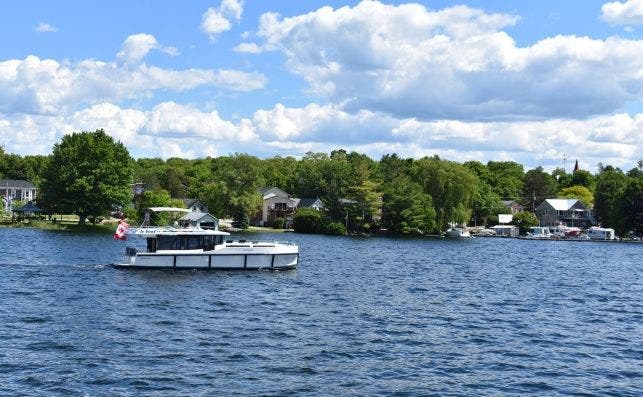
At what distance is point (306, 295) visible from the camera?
46219 mm

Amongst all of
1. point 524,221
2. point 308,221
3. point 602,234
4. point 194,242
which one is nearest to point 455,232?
point 308,221

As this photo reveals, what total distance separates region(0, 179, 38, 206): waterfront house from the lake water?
140 m

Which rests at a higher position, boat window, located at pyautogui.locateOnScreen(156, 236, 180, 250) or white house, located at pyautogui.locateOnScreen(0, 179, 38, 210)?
white house, located at pyautogui.locateOnScreen(0, 179, 38, 210)

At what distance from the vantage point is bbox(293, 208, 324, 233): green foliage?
144875 mm

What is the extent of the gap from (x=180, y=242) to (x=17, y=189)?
152522 millimetres

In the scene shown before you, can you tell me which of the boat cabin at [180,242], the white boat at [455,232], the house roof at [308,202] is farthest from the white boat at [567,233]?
the boat cabin at [180,242]

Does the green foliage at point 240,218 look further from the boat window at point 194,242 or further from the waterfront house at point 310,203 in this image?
the boat window at point 194,242

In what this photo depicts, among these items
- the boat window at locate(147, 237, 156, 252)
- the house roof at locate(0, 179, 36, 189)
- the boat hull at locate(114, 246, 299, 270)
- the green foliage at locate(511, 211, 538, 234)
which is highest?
the house roof at locate(0, 179, 36, 189)

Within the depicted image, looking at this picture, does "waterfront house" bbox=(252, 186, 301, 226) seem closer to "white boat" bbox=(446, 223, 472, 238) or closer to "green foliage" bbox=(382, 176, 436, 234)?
"green foliage" bbox=(382, 176, 436, 234)

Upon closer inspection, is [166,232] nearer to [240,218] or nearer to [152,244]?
[152,244]

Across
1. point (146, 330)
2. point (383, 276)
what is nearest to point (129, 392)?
point (146, 330)

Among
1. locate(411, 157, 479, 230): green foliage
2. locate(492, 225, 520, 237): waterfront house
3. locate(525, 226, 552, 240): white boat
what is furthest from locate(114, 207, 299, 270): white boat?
locate(492, 225, 520, 237): waterfront house

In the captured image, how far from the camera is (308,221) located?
478ft

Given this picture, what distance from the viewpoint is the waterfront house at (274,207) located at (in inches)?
6467
